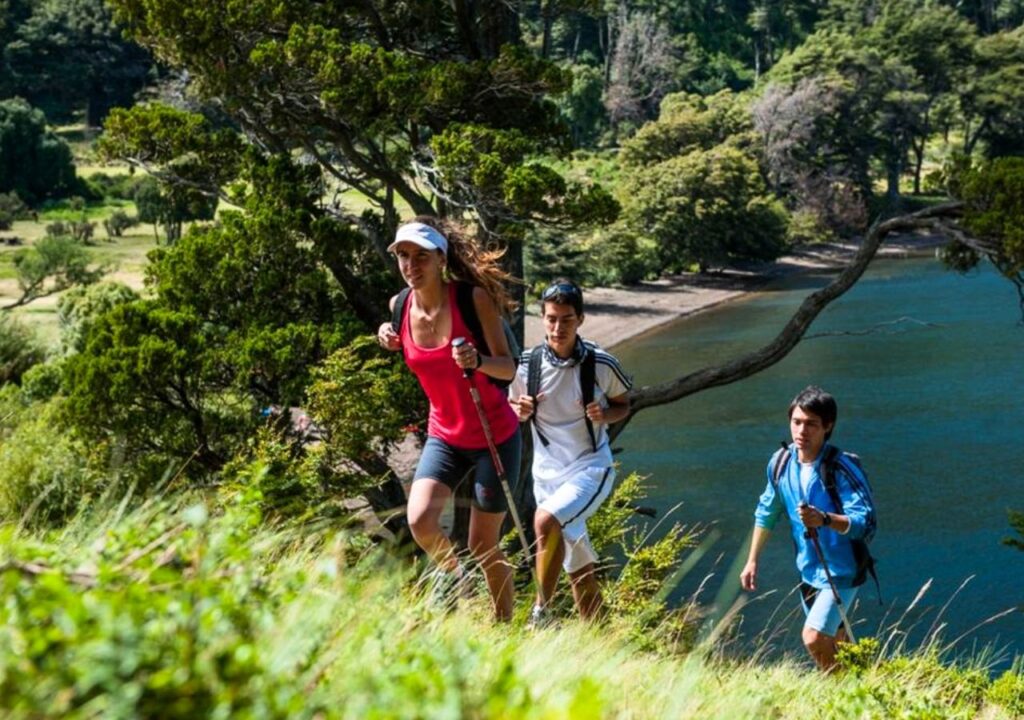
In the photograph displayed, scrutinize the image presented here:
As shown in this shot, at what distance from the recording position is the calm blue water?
1694cm

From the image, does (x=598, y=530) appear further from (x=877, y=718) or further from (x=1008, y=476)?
(x=1008, y=476)

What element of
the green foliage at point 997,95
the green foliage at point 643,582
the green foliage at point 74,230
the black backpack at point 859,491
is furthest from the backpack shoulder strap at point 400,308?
the green foliage at point 997,95

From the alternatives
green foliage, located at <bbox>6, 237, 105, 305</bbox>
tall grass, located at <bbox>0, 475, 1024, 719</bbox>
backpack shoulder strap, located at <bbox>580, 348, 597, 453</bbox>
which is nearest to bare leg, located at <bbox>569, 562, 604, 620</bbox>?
backpack shoulder strap, located at <bbox>580, 348, 597, 453</bbox>

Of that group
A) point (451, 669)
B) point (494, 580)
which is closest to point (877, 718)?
point (494, 580)

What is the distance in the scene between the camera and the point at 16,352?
24.2m

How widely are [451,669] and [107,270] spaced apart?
40.5 m

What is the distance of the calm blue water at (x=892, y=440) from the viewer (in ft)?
55.6

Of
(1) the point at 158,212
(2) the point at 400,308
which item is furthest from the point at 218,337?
(1) the point at 158,212

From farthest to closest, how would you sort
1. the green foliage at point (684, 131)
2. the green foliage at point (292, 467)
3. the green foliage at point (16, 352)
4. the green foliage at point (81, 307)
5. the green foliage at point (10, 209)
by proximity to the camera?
the green foliage at point (684, 131) < the green foliage at point (10, 209) < the green foliage at point (16, 352) < the green foliage at point (81, 307) < the green foliage at point (292, 467)

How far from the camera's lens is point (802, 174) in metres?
64.6

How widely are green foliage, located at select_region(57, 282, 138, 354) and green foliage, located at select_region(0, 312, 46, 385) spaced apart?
111 cm

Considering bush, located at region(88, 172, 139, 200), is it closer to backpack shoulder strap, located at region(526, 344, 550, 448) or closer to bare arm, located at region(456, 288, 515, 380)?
backpack shoulder strap, located at region(526, 344, 550, 448)

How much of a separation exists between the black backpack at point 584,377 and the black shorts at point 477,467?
23 cm

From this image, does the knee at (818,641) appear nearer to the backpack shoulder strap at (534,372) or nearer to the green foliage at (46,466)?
the backpack shoulder strap at (534,372)
